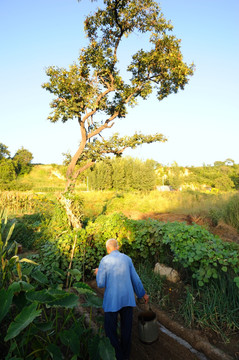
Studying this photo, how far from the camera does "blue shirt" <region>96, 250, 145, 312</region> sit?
2.38 meters

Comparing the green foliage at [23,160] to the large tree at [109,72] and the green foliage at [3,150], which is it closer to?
the green foliage at [3,150]

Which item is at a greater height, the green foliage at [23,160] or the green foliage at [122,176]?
the green foliage at [23,160]

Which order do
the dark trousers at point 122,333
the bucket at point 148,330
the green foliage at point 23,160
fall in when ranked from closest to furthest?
the dark trousers at point 122,333
the bucket at point 148,330
the green foliage at point 23,160

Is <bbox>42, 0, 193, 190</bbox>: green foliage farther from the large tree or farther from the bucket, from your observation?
the bucket

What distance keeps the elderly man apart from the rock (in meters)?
1.44

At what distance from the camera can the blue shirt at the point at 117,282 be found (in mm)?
2375

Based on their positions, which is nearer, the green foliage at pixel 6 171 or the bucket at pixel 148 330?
the bucket at pixel 148 330

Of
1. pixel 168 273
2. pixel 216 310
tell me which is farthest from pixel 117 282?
pixel 168 273

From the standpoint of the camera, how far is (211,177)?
39.7 metres

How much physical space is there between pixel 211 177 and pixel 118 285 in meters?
40.5

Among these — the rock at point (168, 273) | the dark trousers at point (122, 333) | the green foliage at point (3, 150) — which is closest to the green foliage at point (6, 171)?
the green foliage at point (3, 150)

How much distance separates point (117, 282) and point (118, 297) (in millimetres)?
143

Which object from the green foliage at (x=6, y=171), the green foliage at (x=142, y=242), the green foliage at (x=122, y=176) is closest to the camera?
the green foliage at (x=142, y=242)

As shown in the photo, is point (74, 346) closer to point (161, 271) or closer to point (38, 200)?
point (161, 271)
